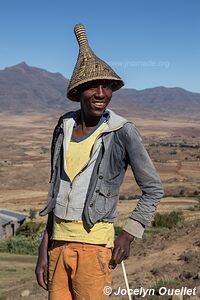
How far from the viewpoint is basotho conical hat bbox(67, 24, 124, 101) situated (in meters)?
2.64

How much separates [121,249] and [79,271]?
0.78 feet

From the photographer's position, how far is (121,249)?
253 centimetres

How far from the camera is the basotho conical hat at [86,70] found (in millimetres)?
2643

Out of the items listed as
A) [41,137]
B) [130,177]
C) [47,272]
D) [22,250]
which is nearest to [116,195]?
[47,272]

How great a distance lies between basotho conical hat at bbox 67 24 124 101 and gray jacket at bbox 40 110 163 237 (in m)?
0.23

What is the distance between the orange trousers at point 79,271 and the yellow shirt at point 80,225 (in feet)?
0.12

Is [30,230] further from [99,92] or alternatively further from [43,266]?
[99,92]

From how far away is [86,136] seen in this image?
8.68 feet

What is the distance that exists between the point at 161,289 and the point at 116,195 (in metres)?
5.36

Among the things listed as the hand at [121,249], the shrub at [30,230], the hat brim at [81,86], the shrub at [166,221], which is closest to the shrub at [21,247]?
the shrub at [30,230]

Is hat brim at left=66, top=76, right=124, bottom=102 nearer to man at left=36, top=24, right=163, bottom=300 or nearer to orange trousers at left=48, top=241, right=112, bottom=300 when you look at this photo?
man at left=36, top=24, right=163, bottom=300

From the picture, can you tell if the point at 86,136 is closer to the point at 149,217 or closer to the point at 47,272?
the point at 149,217

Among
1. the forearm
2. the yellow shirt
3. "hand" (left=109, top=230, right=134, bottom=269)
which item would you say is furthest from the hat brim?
"hand" (left=109, top=230, right=134, bottom=269)

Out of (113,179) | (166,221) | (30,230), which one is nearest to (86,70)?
(113,179)
